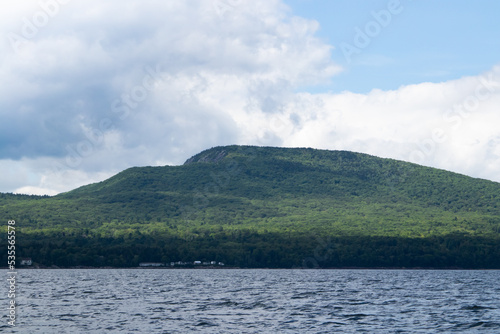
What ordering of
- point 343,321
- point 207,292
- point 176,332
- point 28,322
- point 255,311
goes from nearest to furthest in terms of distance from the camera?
point 176,332, point 28,322, point 343,321, point 255,311, point 207,292

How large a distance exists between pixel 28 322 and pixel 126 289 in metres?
59.4

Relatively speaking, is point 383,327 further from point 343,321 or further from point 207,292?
point 207,292

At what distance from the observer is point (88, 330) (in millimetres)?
68438

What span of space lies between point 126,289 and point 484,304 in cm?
7064

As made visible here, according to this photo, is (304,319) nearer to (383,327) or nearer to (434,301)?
(383,327)

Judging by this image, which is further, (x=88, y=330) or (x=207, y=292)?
(x=207, y=292)

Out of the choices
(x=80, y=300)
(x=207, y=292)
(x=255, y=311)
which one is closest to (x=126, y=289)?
(x=207, y=292)

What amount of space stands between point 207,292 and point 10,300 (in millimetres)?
39847

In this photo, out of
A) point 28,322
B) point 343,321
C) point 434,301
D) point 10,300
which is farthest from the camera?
point 434,301

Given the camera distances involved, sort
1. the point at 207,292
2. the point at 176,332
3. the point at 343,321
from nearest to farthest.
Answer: the point at 176,332 < the point at 343,321 < the point at 207,292

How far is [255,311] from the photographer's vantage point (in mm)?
89375

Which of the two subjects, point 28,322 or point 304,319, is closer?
point 28,322

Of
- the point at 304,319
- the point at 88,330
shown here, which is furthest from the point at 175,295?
the point at 88,330

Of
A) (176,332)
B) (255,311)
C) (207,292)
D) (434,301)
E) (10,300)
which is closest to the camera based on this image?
(176,332)
